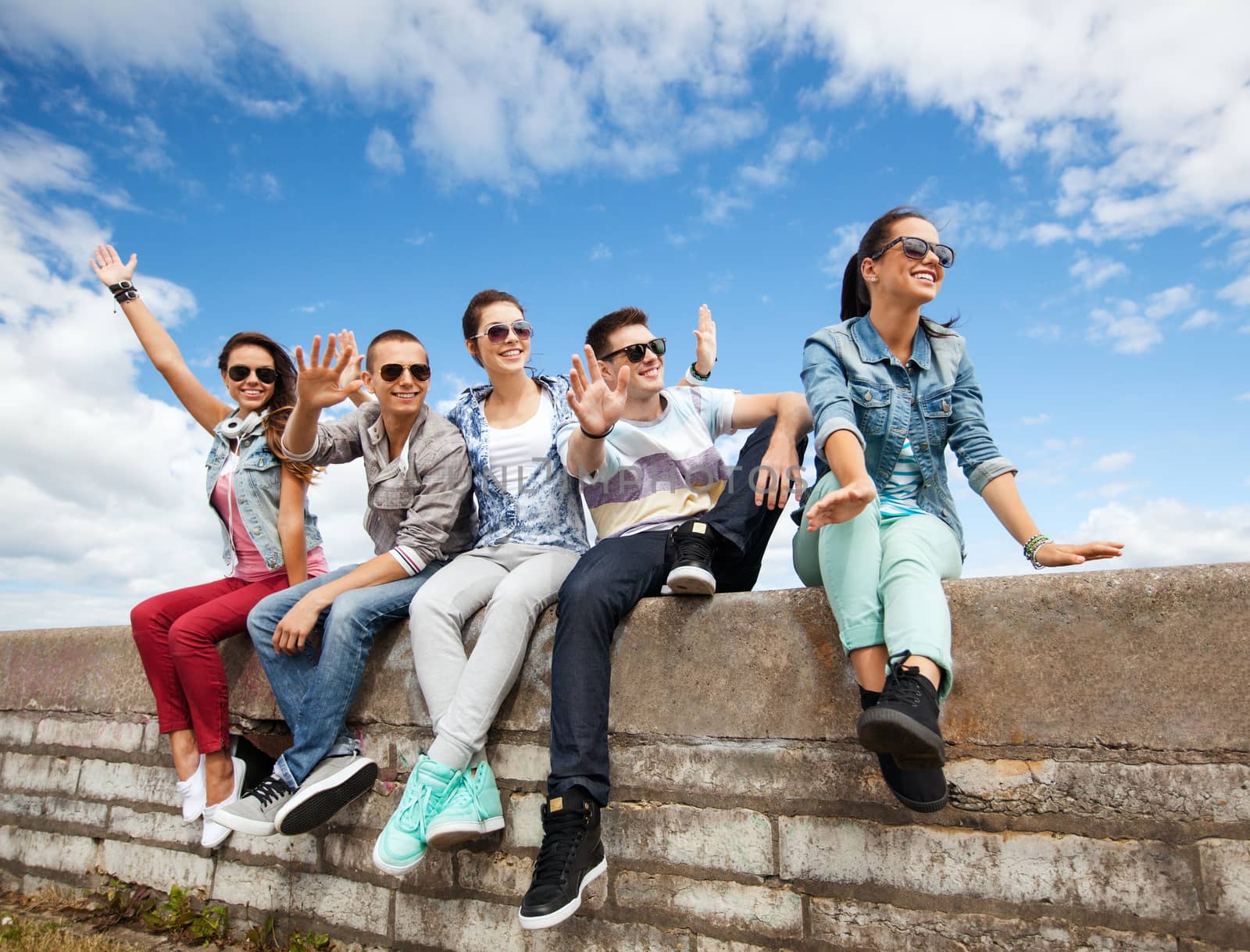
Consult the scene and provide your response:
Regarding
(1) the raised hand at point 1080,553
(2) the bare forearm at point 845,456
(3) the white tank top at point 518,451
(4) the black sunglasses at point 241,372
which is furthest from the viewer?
(4) the black sunglasses at point 241,372

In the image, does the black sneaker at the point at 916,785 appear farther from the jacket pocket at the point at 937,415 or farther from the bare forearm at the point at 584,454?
the bare forearm at the point at 584,454

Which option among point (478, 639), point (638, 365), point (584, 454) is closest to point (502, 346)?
point (638, 365)

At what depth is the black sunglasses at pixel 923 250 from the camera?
2658 mm

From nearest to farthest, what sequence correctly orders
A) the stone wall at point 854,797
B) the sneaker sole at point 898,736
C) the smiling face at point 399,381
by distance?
the sneaker sole at point 898,736 < the stone wall at point 854,797 < the smiling face at point 399,381

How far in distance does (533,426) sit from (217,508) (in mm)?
1599

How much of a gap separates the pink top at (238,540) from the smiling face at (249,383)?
35cm

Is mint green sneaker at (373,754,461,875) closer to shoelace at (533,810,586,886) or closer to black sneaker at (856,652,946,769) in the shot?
shoelace at (533,810,586,886)

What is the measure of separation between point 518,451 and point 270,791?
→ 1609 millimetres

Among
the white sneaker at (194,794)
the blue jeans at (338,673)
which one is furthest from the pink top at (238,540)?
the white sneaker at (194,794)

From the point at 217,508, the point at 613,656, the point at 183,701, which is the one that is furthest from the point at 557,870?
the point at 217,508

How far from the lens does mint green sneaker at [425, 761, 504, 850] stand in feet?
8.33

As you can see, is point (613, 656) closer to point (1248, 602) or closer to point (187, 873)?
point (1248, 602)

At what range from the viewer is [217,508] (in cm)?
384

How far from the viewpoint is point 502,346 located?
11.6 feet
